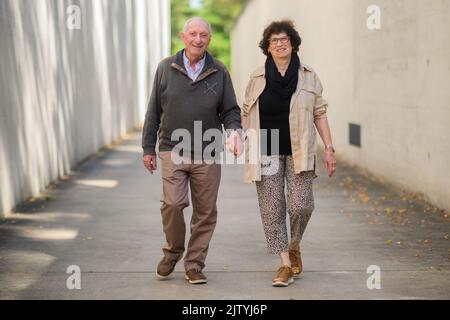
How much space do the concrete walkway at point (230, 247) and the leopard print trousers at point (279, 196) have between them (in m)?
0.36

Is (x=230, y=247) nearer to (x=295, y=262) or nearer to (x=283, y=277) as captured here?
(x=295, y=262)

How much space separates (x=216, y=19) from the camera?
235 feet

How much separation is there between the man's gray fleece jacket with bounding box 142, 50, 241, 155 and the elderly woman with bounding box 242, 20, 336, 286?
156 millimetres

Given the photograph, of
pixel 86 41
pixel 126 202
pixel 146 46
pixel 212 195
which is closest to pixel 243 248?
pixel 212 195

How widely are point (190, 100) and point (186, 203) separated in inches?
30.6

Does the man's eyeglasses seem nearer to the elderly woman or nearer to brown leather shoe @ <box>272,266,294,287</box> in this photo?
the elderly woman

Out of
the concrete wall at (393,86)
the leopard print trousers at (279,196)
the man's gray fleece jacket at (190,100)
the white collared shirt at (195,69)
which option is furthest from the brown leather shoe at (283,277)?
the concrete wall at (393,86)

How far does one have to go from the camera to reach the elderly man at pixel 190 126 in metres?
6.54

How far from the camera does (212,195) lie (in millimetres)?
6684

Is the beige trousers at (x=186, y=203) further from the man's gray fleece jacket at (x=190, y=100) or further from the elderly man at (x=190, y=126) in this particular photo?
the man's gray fleece jacket at (x=190, y=100)

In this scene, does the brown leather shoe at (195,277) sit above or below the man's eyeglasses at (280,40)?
below

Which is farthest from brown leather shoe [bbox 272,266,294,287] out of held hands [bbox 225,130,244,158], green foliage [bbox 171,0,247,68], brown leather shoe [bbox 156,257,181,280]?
green foliage [bbox 171,0,247,68]

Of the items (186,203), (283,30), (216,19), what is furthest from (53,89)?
(216,19)

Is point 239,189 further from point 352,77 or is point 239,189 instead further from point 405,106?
point 352,77
